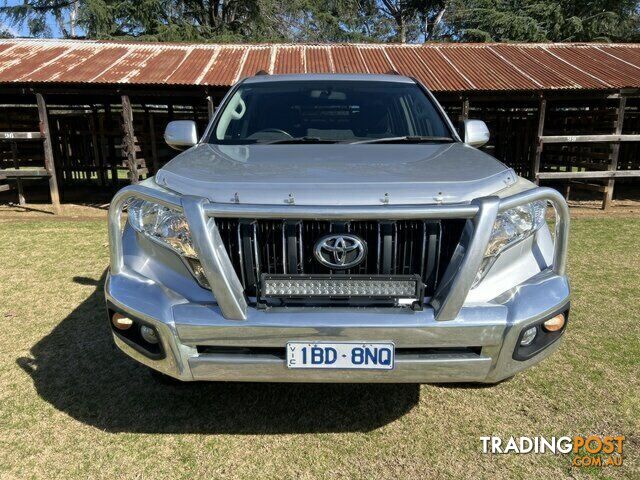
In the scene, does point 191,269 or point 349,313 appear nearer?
point 349,313

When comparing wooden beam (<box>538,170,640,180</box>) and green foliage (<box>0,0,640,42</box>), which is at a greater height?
green foliage (<box>0,0,640,42</box>)

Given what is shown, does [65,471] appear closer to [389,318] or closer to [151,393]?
[151,393]

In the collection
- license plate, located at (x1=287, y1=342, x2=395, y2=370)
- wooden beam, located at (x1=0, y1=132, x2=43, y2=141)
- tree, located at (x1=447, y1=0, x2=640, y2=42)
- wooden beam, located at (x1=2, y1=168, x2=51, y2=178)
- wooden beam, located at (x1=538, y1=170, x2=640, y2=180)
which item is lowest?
wooden beam, located at (x1=538, y1=170, x2=640, y2=180)

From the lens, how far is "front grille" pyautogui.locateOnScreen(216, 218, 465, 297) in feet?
6.72

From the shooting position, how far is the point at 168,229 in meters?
2.15

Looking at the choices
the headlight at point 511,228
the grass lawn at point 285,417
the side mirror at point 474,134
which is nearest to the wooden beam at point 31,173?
the grass lawn at point 285,417

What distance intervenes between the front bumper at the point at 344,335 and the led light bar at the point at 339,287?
7cm

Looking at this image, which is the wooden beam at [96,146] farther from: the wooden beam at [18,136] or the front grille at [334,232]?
the front grille at [334,232]

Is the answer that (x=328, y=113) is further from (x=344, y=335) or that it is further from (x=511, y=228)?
(x=344, y=335)

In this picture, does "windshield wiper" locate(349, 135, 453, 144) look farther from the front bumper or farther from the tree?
the tree

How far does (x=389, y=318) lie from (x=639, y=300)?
3.70m

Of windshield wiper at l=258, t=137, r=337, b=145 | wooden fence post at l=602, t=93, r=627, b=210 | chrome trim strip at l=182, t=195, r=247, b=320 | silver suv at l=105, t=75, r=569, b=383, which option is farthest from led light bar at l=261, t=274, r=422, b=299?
wooden fence post at l=602, t=93, r=627, b=210

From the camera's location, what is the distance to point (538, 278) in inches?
85.0

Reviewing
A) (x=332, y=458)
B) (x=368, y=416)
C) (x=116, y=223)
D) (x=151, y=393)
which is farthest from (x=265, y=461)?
(x=116, y=223)
